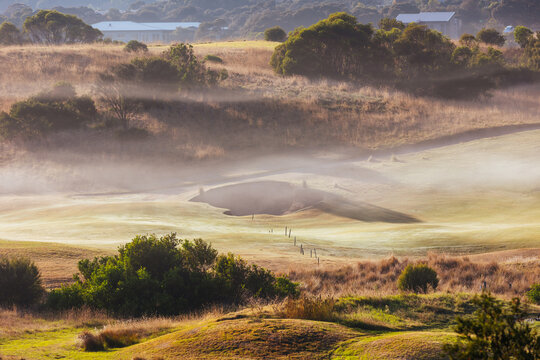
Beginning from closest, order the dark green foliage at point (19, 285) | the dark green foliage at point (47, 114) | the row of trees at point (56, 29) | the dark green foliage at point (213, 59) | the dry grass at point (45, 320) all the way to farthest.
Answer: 1. the dry grass at point (45, 320)
2. the dark green foliage at point (19, 285)
3. the dark green foliage at point (47, 114)
4. the dark green foliage at point (213, 59)
5. the row of trees at point (56, 29)

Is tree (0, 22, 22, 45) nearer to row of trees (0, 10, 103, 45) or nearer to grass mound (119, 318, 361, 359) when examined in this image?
row of trees (0, 10, 103, 45)

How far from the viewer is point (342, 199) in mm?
33219

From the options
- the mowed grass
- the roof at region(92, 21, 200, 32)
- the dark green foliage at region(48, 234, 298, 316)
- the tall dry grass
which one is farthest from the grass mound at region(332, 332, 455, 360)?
the roof at region(92, 21, 200, 32)

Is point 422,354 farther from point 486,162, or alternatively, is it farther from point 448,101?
point 448,101

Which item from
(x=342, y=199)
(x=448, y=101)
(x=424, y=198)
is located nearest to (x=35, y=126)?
(x=342, y=199)

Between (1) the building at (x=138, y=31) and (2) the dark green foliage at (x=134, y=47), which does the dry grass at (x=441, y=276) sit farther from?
(1) the building at (x=138, y=31)

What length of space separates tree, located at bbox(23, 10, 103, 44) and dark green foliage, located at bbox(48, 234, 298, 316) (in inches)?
2649

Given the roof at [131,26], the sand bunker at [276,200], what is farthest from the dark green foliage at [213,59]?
the roof at [131,26]

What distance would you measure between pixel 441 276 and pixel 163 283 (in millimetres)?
9096

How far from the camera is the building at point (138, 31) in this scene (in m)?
152

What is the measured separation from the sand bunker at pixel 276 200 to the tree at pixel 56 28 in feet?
168

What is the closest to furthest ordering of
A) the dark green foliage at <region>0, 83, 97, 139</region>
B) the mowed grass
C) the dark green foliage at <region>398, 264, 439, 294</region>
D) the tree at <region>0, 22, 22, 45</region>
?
the mowed grass
the dark green foliage at <region>398, 264, 439, 294</region>
the dark green foliage at <region>0, 83, 97, 139</region>
the tree at <region>0, 22, 22, 45</region>

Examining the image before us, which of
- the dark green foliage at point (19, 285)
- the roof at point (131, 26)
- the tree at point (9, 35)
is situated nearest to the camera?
the dark green foliage at point (19, 285)

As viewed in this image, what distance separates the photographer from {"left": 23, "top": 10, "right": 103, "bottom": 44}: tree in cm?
7769
